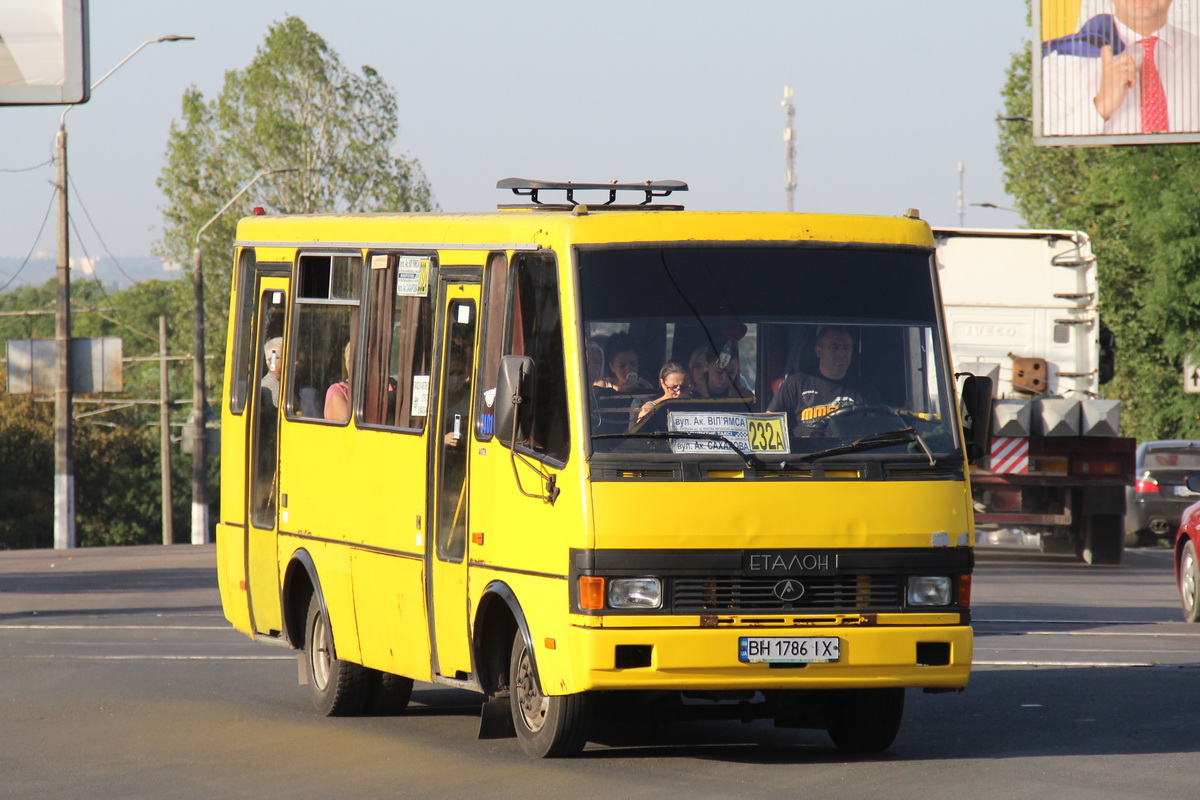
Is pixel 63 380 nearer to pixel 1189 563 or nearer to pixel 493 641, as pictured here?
pixel 1189 563

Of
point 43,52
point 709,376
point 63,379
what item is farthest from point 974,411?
point 63,379

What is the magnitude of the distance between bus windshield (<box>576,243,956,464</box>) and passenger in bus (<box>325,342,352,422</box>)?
2.70m

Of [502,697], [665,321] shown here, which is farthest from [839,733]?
[665,321]

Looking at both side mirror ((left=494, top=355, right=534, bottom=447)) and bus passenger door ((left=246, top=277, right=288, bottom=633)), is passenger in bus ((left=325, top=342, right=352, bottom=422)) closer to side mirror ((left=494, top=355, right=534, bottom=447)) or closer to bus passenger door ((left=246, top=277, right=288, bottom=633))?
bus passenger door ((left=246, top=277, right=288, bottom=633))

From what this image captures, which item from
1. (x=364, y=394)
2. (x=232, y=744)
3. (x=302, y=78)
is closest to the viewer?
(x=232, y=744)

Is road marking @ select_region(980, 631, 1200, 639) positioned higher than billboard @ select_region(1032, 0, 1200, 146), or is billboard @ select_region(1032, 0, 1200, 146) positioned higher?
billboard @ select_region(1032, 0, 1200, 146)

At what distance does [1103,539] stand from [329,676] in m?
16.5

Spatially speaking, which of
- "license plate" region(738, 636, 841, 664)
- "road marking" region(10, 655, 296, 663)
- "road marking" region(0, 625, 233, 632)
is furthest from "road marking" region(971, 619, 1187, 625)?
"license plate" region(738, 636, 841, 664)

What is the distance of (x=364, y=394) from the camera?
1183cm

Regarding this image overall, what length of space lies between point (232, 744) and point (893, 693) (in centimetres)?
335

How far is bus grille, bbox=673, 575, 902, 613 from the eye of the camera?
938 cm

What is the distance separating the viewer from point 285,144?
235ft

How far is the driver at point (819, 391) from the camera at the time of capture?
31.6 feet

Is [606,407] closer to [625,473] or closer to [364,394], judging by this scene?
[625,473]
